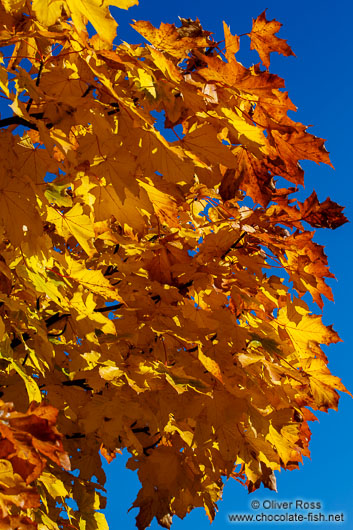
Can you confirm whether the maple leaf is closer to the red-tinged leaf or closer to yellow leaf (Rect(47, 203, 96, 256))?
the red-tinged leaf

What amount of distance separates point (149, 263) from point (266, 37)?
4.09 ft

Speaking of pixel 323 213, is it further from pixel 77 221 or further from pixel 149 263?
pixel 77 221

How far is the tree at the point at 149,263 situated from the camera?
2.00 meters

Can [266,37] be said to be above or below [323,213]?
above

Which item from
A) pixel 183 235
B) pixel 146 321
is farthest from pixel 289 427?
pixel 183 235

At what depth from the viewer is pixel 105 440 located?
2.66 metres

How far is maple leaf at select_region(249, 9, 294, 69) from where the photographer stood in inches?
97.0

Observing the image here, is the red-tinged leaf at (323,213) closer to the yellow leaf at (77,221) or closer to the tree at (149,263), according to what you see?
the tree at (149,263)

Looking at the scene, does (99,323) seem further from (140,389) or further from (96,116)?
(96,116)

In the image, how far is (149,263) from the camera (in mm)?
2789

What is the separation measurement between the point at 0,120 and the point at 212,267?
1267 millimetres

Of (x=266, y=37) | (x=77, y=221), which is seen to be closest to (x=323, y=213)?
(x=266, y=37)

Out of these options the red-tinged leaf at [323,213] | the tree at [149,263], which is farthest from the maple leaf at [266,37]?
the red-tinged leaf at [323,213]

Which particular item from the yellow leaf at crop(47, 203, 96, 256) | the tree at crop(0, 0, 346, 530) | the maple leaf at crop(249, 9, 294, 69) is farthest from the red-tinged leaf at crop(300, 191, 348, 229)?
the yellow leaf at crop(47, 203, 96, 256)
